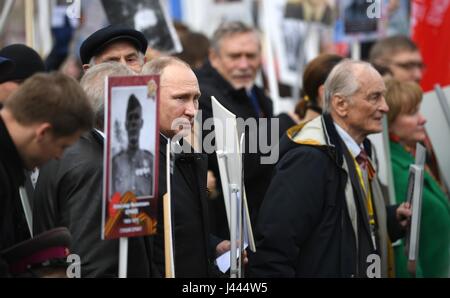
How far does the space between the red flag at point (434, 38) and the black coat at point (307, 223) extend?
10.8 ft

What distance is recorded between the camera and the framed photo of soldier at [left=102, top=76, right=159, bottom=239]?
4180 mm

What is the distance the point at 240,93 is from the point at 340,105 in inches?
67.0

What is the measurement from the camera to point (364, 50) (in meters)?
12.7

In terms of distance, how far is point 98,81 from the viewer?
16.0 feet

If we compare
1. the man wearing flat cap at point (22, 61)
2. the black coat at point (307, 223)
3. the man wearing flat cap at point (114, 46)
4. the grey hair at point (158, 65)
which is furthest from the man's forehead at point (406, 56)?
the grey hair at point (158, 65)

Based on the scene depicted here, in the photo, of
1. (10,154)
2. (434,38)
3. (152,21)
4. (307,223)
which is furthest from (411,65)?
(10,154)

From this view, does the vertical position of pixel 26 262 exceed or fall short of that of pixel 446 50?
it falls short

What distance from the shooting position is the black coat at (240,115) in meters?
6.45

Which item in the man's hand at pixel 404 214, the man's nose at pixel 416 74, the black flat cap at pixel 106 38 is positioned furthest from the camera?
the man's nose at pixel 416 74

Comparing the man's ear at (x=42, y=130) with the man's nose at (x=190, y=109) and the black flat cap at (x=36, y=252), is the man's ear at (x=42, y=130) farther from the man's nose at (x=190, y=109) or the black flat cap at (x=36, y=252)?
the man's nose at (x=190, y=109)

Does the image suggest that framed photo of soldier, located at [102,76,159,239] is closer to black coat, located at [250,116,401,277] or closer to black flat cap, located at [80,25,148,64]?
black coat, located at [250,116,401,277]

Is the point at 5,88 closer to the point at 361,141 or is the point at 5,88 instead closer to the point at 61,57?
the point at 361,141
